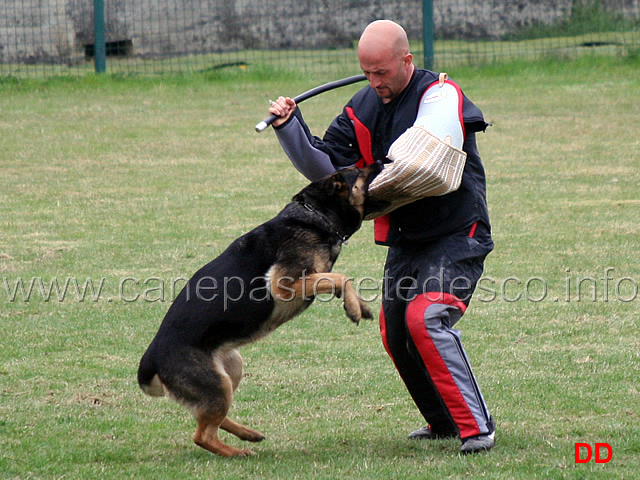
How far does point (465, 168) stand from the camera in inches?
177

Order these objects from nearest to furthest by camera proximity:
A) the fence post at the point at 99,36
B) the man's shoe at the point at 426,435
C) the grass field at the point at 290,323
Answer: the grass field at the point at 290,323 → the man's shoe at the point at 426,435 → the fence post at the point at 99,36

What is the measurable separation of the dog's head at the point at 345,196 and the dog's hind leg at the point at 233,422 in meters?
0.89

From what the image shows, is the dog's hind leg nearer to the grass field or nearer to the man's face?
the grass field

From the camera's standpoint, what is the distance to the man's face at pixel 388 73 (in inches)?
171

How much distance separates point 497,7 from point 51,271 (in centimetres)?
1368

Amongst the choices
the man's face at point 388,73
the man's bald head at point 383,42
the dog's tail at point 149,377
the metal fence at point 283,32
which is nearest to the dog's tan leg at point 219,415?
the dog's tail at point 149,377

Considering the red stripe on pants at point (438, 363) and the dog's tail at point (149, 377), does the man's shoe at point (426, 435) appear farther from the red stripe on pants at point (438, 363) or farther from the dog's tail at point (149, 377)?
the dog's tail at point (149, 377)

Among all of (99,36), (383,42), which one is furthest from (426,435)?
(99,36)

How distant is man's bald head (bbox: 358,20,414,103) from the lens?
4317mm

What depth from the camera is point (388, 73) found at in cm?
436

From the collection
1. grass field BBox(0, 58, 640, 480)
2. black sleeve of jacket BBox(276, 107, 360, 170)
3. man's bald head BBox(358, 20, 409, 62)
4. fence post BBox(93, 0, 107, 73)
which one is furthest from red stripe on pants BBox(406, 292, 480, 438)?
fence post BBox(93, 0, 107, 73)

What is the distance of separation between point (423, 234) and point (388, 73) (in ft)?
2.66

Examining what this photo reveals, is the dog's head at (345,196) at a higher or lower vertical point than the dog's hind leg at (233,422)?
higher

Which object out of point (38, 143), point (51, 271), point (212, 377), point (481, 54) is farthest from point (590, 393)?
point (481, 54)
